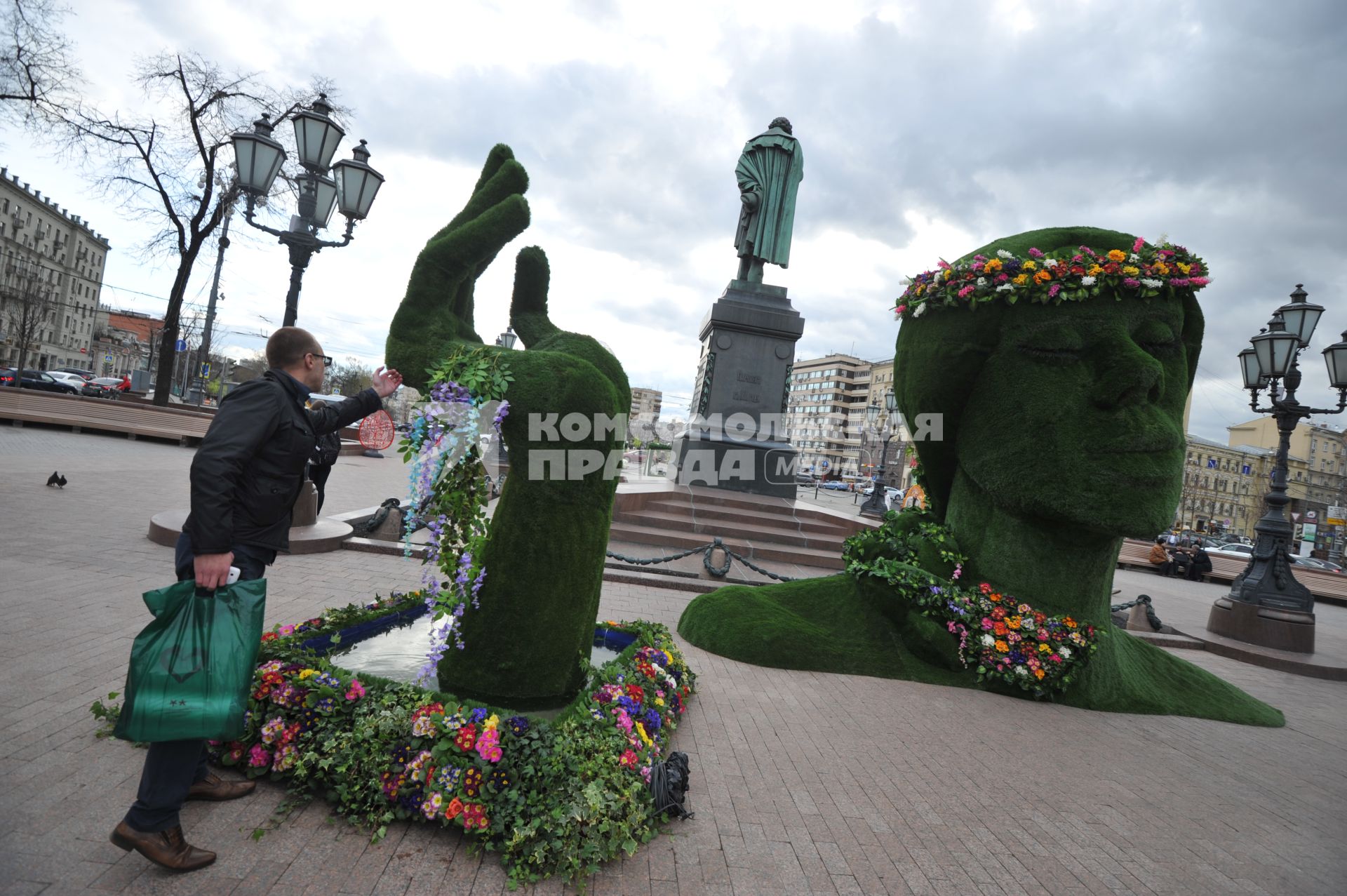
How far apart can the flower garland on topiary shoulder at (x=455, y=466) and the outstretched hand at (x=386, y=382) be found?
168 mm

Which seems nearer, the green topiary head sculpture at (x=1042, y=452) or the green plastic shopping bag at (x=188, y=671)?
the green plastic shopping bag at (x=188, y=671)

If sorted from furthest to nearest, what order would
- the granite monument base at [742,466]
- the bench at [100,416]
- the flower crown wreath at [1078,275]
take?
the bench at [100,416]
the granite monument base at [742,466]
the flower crown wreath at [1078,275]

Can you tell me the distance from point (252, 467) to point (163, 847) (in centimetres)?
142

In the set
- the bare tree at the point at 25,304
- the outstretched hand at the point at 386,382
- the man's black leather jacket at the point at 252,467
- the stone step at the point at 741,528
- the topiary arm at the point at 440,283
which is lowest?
the stone step at the point at 741,528

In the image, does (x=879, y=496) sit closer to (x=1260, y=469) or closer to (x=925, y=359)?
(x=925, y=359)

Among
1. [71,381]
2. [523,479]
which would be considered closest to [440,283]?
[523,479]

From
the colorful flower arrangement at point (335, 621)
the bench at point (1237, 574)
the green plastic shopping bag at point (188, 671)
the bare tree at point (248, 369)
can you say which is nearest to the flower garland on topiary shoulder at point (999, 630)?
the colorful flower arrangement at point (335, 621)

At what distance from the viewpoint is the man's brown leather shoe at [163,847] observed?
2494 millimetres

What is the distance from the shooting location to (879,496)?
74.3ft

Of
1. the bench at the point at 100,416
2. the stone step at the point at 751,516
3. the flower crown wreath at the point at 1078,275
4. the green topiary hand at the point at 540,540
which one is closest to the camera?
the green topiary hand at the point at 540,540

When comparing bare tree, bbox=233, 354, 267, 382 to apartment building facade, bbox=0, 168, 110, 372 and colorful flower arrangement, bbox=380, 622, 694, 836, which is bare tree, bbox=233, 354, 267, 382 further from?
colorful flower arrangement, bbox=380, 622, 694, 836

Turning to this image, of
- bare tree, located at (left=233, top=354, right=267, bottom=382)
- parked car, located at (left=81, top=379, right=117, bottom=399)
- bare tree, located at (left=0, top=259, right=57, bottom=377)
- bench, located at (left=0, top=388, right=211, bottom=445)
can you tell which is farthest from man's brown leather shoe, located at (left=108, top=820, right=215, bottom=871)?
bare tree, located at (left=233, top=354, right=267, bottom=382)

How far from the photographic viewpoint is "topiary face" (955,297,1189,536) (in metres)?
5.72

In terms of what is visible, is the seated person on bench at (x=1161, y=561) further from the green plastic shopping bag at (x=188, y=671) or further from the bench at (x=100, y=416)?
the bench at (x=100, y=416)
